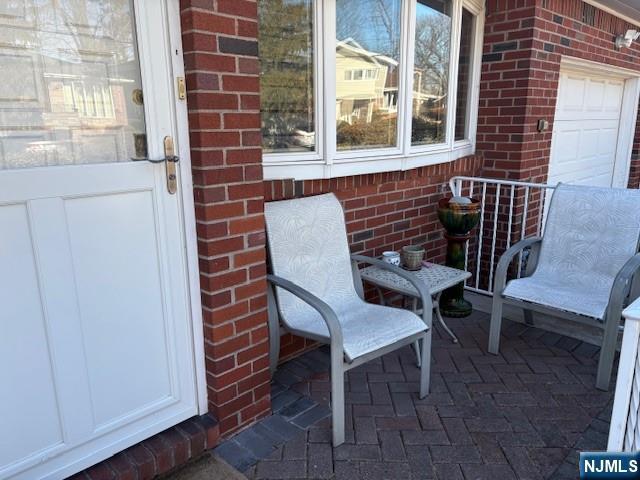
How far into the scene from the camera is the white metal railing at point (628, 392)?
1.39 metres

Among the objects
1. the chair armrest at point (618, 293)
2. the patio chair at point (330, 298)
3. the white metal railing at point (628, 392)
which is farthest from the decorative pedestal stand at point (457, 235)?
the white metal railing at point (628, 392)

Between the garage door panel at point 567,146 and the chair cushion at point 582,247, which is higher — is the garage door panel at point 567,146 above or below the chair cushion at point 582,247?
above

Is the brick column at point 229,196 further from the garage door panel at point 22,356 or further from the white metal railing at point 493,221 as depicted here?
the white metal railing at point 493,221

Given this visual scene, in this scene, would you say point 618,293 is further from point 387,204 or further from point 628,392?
point 387,204

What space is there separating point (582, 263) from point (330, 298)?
1597 mm

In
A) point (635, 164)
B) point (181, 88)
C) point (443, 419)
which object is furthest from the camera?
point (635, 164)

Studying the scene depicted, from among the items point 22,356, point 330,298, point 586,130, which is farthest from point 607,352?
point 586,130

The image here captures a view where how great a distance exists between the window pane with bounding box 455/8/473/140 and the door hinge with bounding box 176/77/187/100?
2.76 meters

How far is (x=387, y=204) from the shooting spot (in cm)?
332

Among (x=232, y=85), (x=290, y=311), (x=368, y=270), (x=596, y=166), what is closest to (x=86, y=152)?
(x=232, y=85)

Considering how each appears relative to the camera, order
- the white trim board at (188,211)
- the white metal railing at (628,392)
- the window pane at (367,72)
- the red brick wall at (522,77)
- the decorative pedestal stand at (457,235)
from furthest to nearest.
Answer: the red brick wall at (522,77) → the decorative pedestal stand at (457,235) → the window pane at (367,72) → the white trim board at (188,211) → the white metal railing at (628,392)

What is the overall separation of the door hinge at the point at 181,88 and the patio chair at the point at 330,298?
2.57ft

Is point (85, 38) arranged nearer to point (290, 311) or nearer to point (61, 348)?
point (61, 348)

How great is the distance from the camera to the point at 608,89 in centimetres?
562
